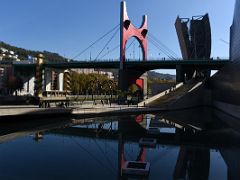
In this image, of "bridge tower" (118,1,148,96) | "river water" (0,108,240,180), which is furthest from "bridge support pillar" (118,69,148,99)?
"river water" (0,108,240,180)

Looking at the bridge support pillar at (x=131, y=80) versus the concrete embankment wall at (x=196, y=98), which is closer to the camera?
the concrete embankment wall at (x=196, y=98)

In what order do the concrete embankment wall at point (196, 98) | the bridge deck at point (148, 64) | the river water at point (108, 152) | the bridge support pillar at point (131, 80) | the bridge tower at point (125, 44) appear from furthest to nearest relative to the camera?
the bridge support pillar at point (131, 80) → the bridge tower at point (125, 44) → the bridge deck at point (148, 64) → the concrete embankment wall at point (196, 98) → the river water at point (108, 152)

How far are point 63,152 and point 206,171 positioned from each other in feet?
28.2

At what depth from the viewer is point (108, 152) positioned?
20688 millimetres

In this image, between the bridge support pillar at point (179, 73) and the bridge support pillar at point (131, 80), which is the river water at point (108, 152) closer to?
the bridge support pillar at point (179, 73)

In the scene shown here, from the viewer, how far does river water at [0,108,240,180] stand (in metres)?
15.5

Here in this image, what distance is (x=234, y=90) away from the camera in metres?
44.5

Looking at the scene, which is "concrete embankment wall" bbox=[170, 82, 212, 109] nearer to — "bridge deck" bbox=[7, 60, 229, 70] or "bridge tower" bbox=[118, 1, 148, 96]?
"bridge deck" bbox=[7, 60, 229, 70]

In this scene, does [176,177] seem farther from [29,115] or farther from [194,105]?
[194,105]

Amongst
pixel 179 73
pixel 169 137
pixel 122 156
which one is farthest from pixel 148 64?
pixel 122 156

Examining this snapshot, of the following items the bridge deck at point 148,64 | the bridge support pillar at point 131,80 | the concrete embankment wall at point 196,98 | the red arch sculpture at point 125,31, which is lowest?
the concrete embankment wall at point 196,98

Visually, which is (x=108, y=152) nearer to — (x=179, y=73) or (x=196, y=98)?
(x=196, y=98)

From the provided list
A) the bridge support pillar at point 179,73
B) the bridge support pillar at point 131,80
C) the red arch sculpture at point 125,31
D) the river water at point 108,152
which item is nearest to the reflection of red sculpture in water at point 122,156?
the river water at point 108,152

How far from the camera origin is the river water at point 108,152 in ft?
50.9
